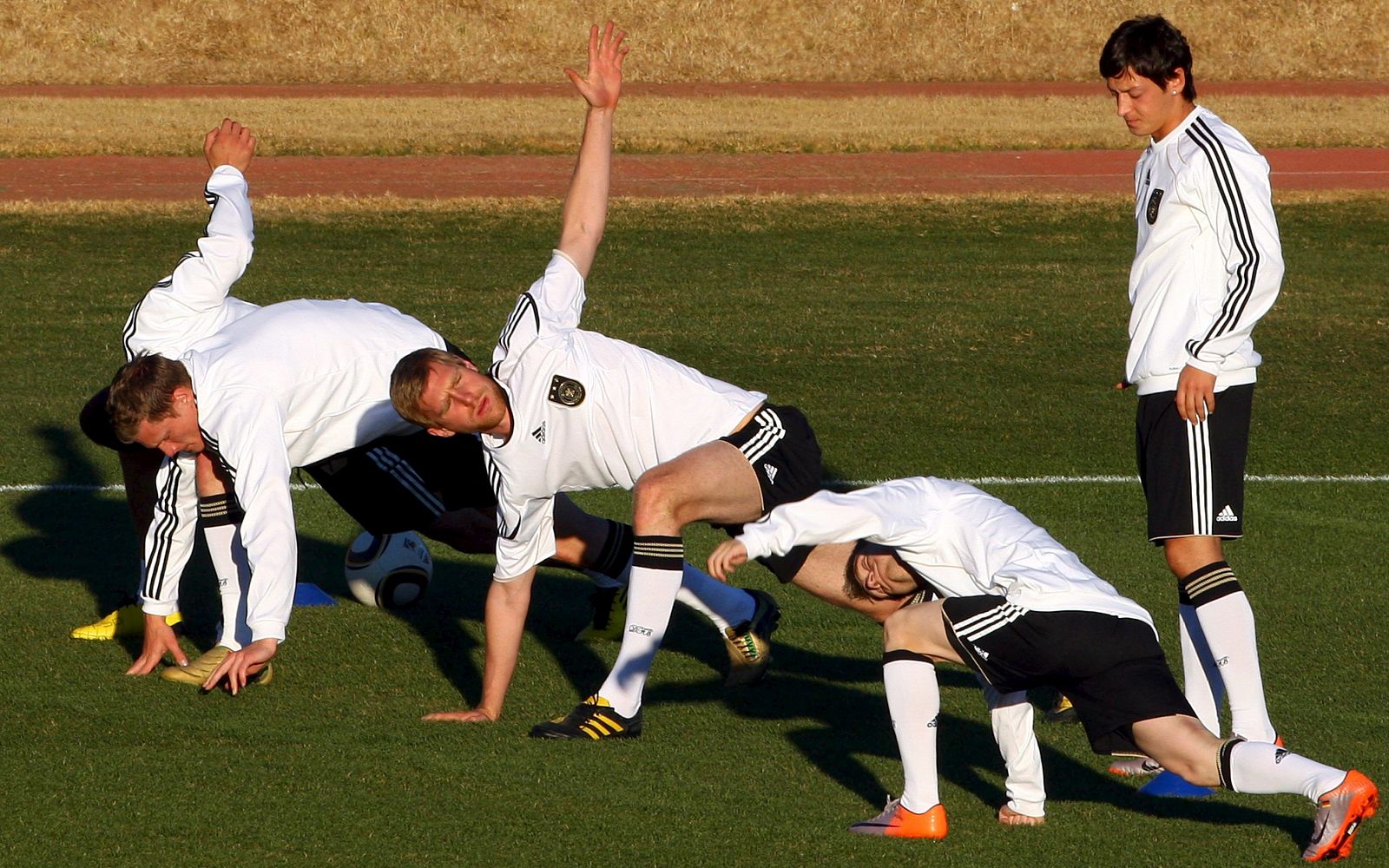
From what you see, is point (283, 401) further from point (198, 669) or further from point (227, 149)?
point (227, 149)

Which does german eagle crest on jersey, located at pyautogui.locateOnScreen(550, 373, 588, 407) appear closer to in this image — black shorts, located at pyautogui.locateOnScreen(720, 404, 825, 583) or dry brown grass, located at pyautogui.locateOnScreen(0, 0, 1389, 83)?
black shorts, located at pyautogui.locateOnScreen(720, 404, 825, 583)

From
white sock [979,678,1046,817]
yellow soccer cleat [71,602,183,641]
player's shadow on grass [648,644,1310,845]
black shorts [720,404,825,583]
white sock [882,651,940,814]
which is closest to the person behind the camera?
white sock [882,651,940,814]

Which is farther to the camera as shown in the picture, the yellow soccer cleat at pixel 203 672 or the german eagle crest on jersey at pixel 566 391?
the yellow soccer cleat at pixel 203 672

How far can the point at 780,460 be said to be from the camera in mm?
5551

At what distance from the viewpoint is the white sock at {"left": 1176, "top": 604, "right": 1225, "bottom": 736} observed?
524 centimetres

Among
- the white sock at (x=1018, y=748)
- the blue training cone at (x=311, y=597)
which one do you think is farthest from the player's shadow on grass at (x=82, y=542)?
the white sock at (x=1018, y=748)

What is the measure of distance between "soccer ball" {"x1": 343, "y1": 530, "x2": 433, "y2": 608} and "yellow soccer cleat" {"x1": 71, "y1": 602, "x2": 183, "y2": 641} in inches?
28.7

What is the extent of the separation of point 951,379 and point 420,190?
1030cm

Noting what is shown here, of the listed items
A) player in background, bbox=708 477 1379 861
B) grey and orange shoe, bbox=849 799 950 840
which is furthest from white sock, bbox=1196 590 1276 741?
grey and orange shoe, bbox=849 799 950 840

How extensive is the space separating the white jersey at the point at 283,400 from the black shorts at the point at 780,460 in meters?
1.39

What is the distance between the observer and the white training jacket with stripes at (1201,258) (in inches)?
194

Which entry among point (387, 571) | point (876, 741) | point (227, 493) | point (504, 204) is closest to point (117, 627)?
point (227, 493)

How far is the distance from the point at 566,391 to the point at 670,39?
101 ft

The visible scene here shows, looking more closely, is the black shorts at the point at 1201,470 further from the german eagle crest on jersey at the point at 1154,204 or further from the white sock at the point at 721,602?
the white sock at the point at 721,602
